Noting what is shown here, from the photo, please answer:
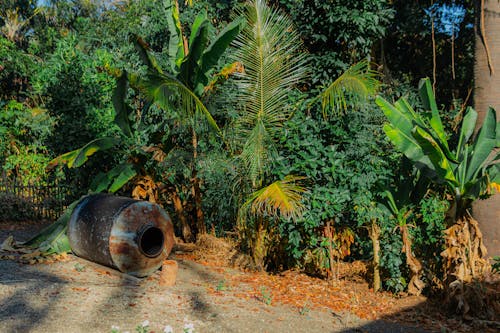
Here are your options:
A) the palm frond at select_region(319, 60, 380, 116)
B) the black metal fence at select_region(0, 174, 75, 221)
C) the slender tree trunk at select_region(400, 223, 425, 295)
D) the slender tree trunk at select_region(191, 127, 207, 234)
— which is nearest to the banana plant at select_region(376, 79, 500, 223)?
the palm frond at select_region(319, 60, 380, 116)

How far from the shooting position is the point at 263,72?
25.9ft

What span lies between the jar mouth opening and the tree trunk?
524 centimetres

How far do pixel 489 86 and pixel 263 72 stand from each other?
3.81 m

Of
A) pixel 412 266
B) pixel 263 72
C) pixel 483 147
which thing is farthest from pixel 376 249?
pixel 263 72

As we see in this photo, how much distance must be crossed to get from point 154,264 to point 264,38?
13.1ft

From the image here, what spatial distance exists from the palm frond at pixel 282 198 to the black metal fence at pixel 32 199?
23.0ft

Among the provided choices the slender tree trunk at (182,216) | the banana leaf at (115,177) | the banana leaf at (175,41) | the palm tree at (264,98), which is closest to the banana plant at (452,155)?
the palm tree at (264,98)

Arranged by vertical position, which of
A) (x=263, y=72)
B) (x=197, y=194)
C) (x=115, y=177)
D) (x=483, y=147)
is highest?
(x=263, y=72)

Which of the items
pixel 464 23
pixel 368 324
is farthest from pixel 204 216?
pixel 464 23

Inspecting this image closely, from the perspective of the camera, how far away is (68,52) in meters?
11.5

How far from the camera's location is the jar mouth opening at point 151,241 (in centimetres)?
727

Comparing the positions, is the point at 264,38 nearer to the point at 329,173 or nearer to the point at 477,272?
the point at 329,173

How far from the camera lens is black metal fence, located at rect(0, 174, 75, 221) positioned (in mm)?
12617

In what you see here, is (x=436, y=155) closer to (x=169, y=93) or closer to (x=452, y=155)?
(x=452, y=155)
